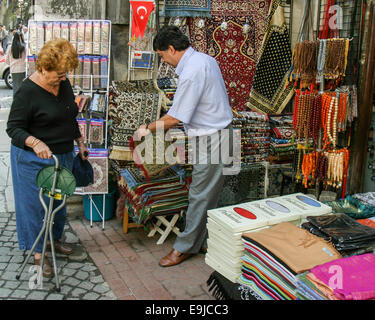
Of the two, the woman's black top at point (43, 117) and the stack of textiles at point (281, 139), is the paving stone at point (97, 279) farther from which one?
the stack of textiles at point (281, 139)

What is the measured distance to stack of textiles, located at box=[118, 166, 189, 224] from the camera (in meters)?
3.97

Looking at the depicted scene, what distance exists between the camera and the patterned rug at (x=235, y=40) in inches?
186

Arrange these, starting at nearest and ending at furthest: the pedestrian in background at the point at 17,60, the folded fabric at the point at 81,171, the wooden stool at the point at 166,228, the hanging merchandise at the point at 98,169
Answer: the folded fabric at the point at 81,171 < the wooden stool at the point at 166,228 < the hanging merchandise at the point at 98,169 < the pedestrian in background at the point at 17,60

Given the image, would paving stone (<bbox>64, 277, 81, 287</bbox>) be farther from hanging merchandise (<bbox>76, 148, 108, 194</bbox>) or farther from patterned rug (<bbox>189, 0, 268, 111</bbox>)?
patterned rug (<bbox>189, 0, 268, 111</bbox>)

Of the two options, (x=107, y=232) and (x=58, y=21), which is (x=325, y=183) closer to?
(x=107, y=232)

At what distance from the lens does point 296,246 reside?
2127 millimetres

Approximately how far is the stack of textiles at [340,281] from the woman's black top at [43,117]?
223cm

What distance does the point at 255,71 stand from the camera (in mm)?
4926

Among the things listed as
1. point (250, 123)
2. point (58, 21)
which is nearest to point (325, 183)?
point (250, 123)

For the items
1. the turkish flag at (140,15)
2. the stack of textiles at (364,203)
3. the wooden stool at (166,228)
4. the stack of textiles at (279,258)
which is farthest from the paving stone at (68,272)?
the turkish flag at (140,15)

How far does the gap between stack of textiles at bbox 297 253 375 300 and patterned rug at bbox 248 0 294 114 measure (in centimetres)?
312

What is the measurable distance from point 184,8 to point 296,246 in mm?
3320

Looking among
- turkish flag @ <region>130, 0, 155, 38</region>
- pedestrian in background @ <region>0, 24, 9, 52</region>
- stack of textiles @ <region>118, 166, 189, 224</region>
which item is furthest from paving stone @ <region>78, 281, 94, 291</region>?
pedestrian in background @ <region>0, 24, 9, 52</region>
